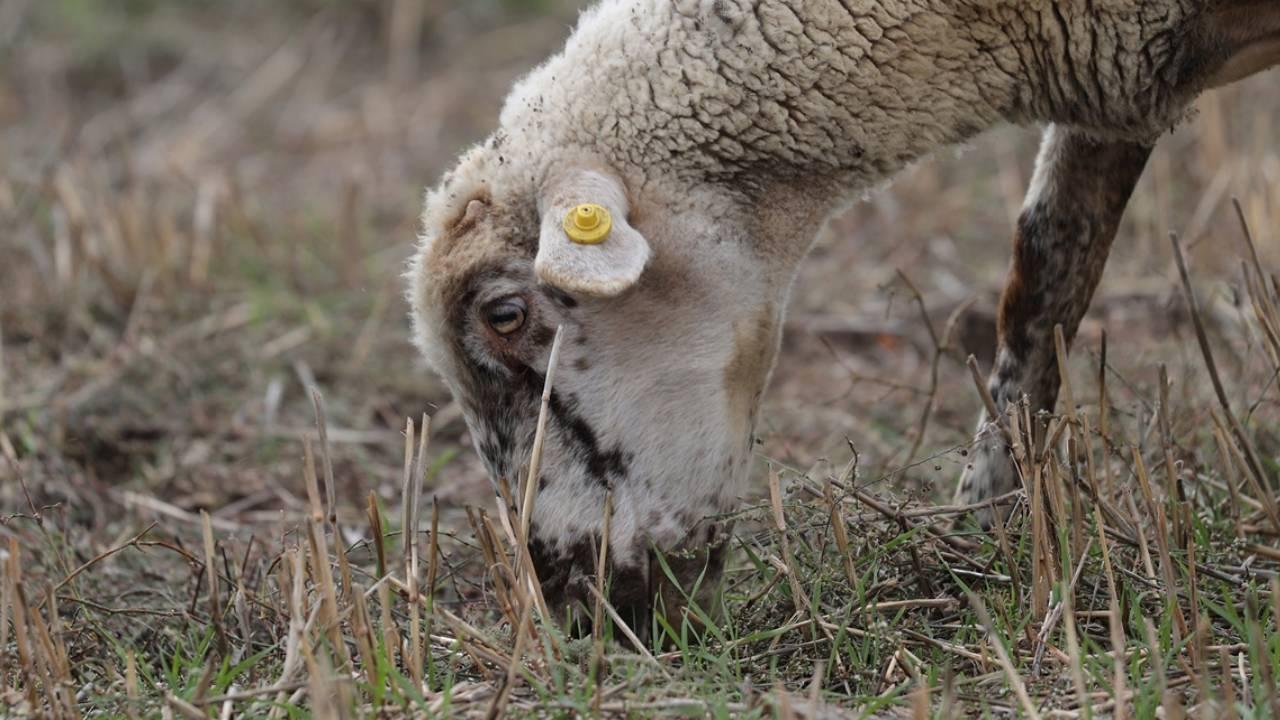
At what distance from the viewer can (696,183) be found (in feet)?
12.5

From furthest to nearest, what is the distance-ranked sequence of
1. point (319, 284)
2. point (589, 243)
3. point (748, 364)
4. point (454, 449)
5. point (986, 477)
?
point (319, 284)
point (454, 449)
point (986, 477)
point (748, 364)
point (589, 243)

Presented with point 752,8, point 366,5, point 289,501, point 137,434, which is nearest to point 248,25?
point 366,5

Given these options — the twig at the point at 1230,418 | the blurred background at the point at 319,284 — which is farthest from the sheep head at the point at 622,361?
the twig at the point at 1230,418

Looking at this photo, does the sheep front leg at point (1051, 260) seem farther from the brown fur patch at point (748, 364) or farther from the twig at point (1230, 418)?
the brown fur patch at point (748, 364)

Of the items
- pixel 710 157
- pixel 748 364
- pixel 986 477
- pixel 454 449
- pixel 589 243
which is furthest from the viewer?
pixel 454 449

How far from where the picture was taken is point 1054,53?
3740 mm

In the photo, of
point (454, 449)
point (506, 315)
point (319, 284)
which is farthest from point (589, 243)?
point (319, 284)

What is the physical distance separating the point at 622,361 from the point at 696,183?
18.3 inches

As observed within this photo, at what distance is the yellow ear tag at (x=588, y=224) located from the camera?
3549 mm

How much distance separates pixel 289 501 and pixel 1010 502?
7.81ft

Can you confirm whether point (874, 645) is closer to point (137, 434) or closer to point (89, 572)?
point (89, 572)

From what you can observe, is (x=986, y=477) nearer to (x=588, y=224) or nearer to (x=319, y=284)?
(x=588, y=224)

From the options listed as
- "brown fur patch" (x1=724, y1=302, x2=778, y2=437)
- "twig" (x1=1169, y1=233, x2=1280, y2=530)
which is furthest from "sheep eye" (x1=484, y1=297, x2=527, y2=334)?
"twig" (x1=1169, y1=233, x2=1280, y2=530)

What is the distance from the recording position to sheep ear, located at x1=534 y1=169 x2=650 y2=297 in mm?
3498
